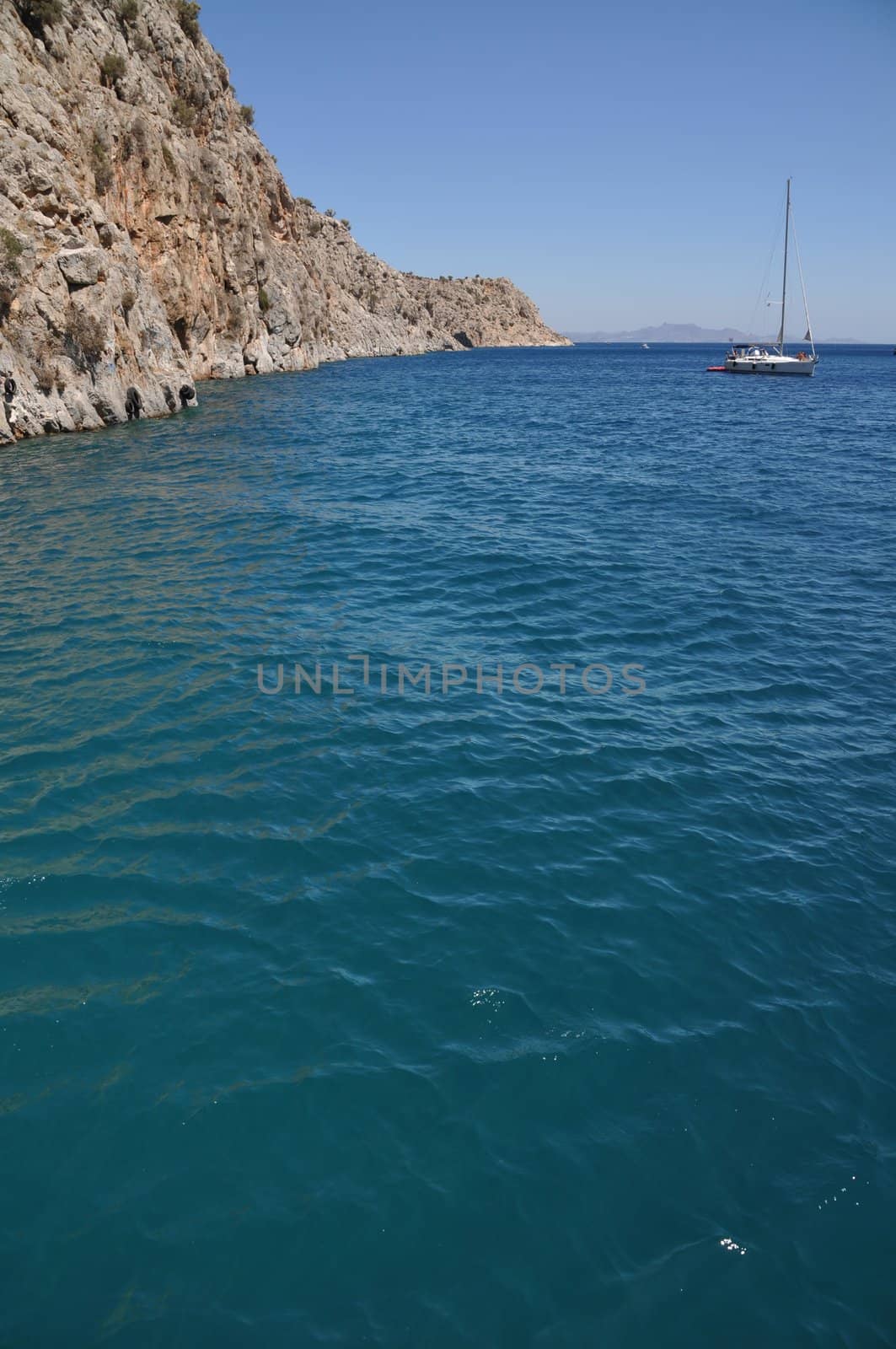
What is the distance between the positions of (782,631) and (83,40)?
2073 inches

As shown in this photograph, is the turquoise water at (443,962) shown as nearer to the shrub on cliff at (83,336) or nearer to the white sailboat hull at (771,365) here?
the shrub on cliff at (83,336)

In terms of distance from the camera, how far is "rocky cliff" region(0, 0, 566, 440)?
114ft

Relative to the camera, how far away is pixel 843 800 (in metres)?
11.9

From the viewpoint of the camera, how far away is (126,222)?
49.3m

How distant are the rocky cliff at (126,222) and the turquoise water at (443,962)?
19.3 metres

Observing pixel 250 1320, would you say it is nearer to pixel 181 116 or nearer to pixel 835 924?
pixel 835 924

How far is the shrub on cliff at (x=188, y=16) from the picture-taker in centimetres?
6222

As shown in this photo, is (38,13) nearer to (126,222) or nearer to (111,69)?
(111,69)

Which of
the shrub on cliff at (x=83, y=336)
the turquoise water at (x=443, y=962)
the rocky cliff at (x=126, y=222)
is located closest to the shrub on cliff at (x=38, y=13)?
the rocky cliff at (x=126, y=222)

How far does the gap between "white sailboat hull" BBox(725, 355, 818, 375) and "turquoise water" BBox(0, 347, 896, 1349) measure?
80449 millimetres

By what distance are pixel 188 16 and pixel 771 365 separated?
6443 centimetres

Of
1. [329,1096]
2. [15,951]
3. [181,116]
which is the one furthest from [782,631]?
[181,116]

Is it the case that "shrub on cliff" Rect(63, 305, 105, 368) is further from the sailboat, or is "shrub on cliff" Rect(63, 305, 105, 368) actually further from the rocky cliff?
the sailboat

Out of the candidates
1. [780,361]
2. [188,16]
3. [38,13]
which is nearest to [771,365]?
[780,361]
